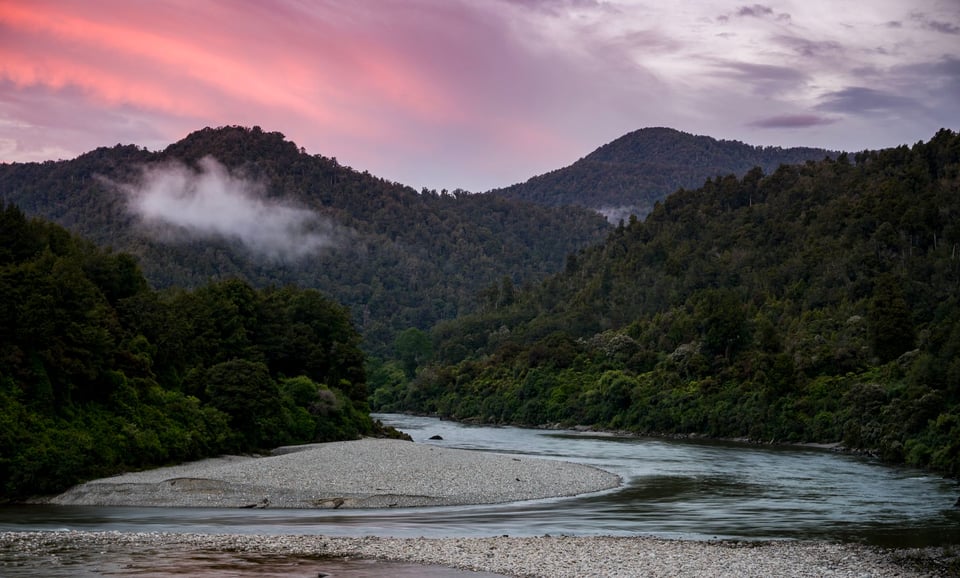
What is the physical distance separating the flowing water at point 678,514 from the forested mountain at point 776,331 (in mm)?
13076

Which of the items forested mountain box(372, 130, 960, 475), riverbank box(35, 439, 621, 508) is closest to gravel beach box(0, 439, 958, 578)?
riverbank box(35, 439, 621, 508)

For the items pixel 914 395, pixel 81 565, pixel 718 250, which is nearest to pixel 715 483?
pixel 914 395

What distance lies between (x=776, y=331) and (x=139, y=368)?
8139 centimetres

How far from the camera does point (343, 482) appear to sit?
179ft

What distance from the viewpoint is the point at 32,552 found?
111 feet

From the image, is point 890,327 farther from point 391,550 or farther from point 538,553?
point 391,550

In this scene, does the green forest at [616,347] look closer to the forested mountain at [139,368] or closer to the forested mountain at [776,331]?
the forested mountain at [139,368]

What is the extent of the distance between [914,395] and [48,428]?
214 ft

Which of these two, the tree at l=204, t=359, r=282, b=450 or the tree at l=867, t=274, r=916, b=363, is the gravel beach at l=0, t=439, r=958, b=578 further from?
the tree at l=867, t=274, r=916, b=363

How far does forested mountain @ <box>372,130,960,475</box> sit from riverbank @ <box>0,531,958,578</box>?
3673 cm

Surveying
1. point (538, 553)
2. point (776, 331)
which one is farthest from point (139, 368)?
point (776, 331)

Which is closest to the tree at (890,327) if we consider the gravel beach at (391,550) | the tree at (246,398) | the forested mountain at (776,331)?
the forested mountain at (776,331)

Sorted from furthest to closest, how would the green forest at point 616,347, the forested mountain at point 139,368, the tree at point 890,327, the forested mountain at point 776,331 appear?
the tree at point 890,327 < the forested mountain at point 776,331 < the green forest at point 616,347 < the forested mountain at point 139,368

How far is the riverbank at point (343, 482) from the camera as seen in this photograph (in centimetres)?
5031
